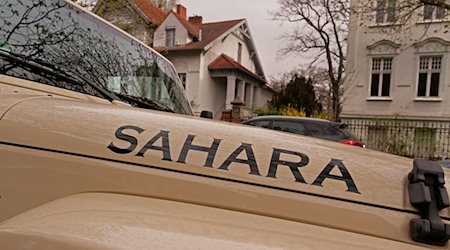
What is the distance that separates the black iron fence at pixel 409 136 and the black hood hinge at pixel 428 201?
54.4 feet

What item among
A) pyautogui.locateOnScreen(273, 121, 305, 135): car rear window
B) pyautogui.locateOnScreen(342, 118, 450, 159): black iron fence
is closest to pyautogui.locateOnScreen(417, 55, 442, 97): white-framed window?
pyautogui.locateOnScreen(342, 118, 450, 159): black iron fence

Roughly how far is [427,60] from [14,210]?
854 inches

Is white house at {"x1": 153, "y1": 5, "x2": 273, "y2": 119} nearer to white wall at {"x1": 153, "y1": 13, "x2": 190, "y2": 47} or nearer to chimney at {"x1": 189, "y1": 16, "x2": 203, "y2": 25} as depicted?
white wall at {"x1": 153, "y1": 13, "x2": 190, "y2": 47}

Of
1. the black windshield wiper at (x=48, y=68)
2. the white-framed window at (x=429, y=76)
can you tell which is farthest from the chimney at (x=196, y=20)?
the black windshield wiper at (x=48, y=68)

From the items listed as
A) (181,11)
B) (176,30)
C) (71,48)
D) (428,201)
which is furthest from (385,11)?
(428,201)

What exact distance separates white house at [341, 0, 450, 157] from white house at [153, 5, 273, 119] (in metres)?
9.35

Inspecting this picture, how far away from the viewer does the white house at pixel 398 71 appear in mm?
18344

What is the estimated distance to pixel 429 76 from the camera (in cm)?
1903

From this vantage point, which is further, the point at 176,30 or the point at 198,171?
the point at 176,30

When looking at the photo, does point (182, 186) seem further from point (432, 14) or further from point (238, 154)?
point (432, 14)

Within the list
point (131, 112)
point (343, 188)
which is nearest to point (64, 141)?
point (131, 112)

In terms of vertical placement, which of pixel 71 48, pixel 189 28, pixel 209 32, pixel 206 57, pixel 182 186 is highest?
pixel 209 32

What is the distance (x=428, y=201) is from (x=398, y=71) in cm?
2053

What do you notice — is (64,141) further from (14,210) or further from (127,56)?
(127,56)
